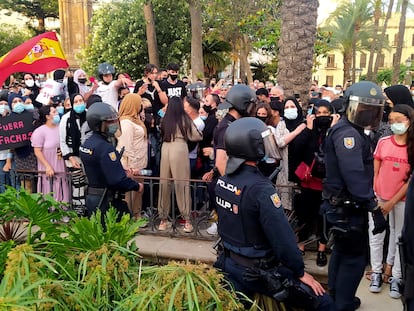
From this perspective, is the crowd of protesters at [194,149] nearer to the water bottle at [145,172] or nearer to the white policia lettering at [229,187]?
the water bottle at [145,172]

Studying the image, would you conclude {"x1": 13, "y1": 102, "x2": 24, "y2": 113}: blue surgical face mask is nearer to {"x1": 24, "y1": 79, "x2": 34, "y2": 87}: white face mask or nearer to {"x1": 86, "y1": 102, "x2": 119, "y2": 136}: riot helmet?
{"x1": 24, "y1": 79, "x2": 34, "y2": 87}: white face mask

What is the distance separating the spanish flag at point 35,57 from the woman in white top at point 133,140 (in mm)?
2044

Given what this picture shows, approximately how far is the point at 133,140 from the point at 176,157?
24.7 inches

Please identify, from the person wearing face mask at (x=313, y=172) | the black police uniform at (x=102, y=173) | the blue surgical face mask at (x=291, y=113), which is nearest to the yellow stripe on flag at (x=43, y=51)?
the black police uniform at (x=102, y=173)

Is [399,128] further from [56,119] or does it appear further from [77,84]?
[77,84]

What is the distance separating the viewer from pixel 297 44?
277 inches

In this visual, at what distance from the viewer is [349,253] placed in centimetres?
393

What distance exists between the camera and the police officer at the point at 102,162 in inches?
173

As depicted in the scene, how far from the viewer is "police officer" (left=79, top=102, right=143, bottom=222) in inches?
173

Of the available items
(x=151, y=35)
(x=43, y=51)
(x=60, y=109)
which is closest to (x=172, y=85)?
(x=60, y=109)

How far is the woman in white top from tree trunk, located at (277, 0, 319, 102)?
2.58 meters

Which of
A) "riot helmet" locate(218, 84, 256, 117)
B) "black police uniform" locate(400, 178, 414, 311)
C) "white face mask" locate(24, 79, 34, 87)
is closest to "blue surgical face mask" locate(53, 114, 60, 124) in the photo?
"riot helmet" locate(218, 84, 256, 117)

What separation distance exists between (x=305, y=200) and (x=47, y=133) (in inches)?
146

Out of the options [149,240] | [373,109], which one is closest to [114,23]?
[149,240]
